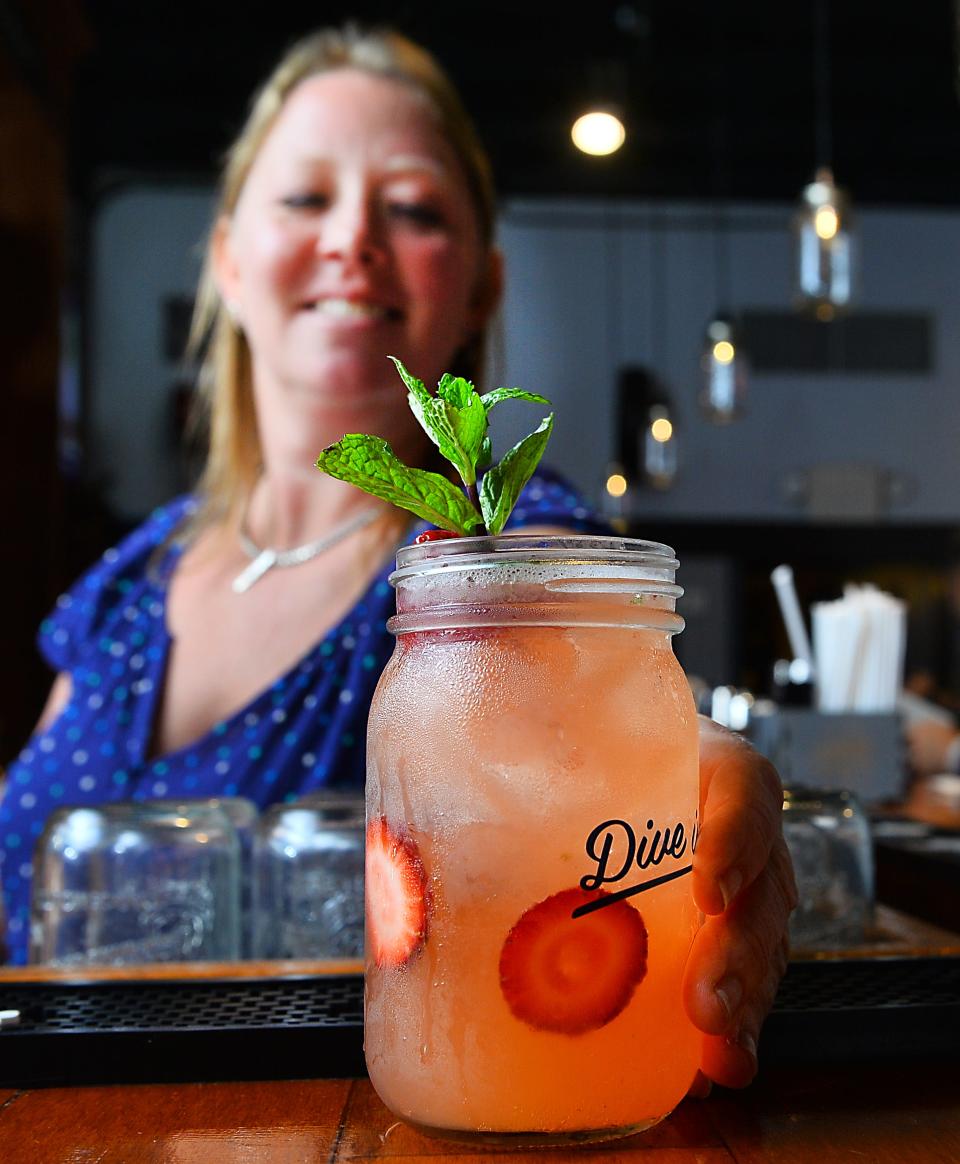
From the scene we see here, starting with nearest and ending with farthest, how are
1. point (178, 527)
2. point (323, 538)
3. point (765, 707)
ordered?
point (323, 538) → point (178, 527) → point (765, 707)

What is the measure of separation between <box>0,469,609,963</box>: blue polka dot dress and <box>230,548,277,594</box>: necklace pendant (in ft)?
0.32

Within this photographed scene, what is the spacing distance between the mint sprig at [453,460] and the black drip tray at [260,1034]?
26 cm

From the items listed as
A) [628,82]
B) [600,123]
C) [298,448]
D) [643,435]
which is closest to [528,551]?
[298,448]

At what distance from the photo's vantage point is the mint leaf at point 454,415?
55cm

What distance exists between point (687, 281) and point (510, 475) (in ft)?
27.6

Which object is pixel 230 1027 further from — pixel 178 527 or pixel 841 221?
pixel 841 221

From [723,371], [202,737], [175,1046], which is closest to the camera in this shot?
[175,1046]

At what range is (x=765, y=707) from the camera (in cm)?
279

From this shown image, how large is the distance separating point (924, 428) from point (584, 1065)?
28.6ft

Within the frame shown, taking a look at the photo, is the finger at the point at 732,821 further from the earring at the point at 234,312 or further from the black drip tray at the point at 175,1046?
the earring at the point at 234,312

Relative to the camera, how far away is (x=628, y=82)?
5.98 m

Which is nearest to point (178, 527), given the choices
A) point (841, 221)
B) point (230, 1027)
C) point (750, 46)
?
point (230, 1027)

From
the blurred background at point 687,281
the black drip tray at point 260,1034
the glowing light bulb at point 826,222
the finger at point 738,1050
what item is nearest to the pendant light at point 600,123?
the glowing light bulb at point 826,222

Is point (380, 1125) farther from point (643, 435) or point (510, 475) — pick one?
point (643, 435)
